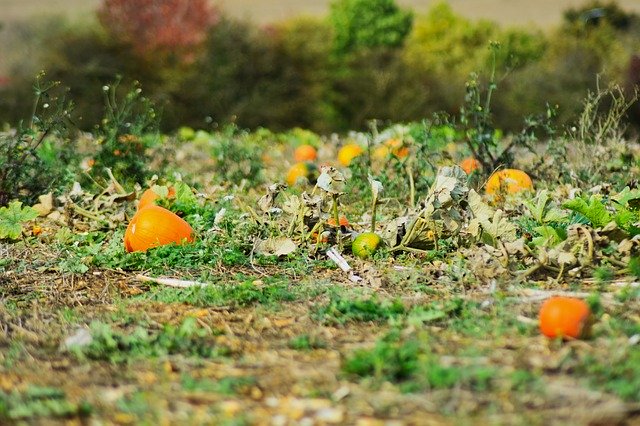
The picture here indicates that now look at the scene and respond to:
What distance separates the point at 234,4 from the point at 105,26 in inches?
1032

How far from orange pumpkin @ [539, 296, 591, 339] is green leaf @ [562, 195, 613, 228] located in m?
1.50

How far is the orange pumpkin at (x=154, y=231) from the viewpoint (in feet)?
17.6

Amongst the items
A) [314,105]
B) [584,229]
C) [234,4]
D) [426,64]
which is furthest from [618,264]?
[234,4]

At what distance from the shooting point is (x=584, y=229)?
4.63 m

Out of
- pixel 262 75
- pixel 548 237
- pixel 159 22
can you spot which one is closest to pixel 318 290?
pixel 548 237

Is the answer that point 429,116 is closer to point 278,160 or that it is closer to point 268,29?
point 268,29

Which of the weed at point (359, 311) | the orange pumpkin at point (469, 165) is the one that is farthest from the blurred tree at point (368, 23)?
the weed at point (359, 311)

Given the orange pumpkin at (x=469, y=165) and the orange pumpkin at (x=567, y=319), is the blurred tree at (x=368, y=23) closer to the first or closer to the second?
the orange pumpkin at (x=469, y=165)

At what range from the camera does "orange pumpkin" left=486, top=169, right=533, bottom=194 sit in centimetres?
650

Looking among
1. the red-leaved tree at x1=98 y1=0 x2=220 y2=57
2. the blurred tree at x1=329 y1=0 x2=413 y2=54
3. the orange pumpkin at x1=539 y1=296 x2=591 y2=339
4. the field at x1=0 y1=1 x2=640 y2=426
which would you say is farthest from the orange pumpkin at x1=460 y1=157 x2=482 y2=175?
the blurred tree at x1=329 y1=0 x2=413 y2=54

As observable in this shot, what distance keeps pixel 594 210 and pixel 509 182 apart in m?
1.75

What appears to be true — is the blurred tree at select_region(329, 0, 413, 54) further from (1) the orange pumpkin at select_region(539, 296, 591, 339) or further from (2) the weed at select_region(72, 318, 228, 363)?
(1) the orange pumpkin at select_region(539, 296, 591, 339)

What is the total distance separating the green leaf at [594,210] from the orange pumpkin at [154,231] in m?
2.21

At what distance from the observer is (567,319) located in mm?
3469
